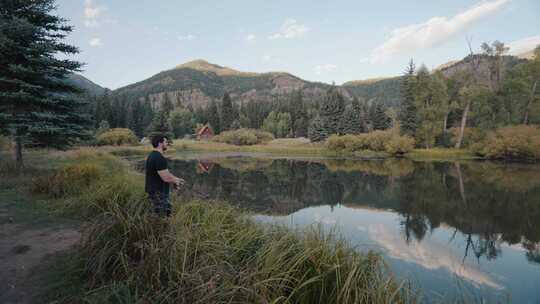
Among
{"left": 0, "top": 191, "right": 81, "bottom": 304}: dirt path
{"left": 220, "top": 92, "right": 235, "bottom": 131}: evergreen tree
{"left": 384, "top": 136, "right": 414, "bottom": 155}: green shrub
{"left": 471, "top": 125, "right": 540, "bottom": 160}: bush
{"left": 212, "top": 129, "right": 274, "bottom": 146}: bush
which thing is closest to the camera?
{"left": 0, "top": 191, "right": 81, "bottom": 304}: dirt path

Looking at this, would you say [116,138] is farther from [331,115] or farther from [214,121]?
[331,115]

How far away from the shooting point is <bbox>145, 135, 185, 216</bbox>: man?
4.61 metres

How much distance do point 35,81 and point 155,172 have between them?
35.3ft

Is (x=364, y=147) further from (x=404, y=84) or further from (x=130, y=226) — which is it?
(x=130, y=226)

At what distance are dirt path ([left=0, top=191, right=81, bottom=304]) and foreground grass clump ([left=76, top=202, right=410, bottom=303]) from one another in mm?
662

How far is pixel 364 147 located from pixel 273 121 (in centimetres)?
4075

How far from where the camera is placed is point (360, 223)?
30.7ft

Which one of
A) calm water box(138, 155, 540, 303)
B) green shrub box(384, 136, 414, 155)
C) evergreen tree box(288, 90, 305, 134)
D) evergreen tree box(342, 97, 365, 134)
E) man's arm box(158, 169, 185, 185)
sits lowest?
calm water box(138, 155, 540, 303)

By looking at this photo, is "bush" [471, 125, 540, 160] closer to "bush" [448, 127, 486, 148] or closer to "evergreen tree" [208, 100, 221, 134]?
"bush" [448, 127, 486, 148]

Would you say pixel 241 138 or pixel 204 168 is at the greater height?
pixel 241 138

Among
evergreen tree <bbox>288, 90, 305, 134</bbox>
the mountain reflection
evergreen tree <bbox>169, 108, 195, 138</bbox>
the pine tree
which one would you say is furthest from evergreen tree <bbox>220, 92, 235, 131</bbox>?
the pine tree

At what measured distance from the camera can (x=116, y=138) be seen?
148 ft

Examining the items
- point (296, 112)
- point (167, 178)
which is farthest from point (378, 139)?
point (167, 178)

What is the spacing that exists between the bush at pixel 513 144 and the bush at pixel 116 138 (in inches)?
2051
